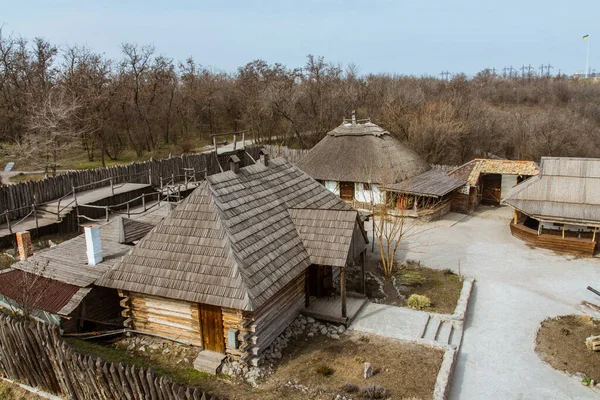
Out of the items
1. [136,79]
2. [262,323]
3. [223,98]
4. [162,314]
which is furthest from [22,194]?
[223,98]

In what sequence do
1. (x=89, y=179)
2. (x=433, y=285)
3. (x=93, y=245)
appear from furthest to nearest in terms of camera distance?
(x=89, y=179) < (x=433, y=285) < (x=93, y=245)

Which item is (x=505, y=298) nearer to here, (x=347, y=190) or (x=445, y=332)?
(x=445, y=332)

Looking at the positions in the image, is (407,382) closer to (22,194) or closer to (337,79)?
(22,194)

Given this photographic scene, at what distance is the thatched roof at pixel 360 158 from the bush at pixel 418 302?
38.1 ft

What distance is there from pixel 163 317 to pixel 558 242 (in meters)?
16.9

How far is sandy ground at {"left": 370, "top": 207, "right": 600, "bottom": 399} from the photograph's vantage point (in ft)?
33.9

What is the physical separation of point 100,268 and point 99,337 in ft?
5.78

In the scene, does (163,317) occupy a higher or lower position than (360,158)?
lower

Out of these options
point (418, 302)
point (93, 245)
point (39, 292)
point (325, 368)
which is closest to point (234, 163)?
point (93, 245)

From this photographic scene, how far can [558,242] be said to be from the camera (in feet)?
63.8

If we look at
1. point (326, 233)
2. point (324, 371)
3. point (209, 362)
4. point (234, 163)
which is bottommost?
point (324, 371)

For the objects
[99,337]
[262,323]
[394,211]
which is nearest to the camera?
[262,323]

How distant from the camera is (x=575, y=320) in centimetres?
1323

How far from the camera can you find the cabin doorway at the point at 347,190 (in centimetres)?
2666
